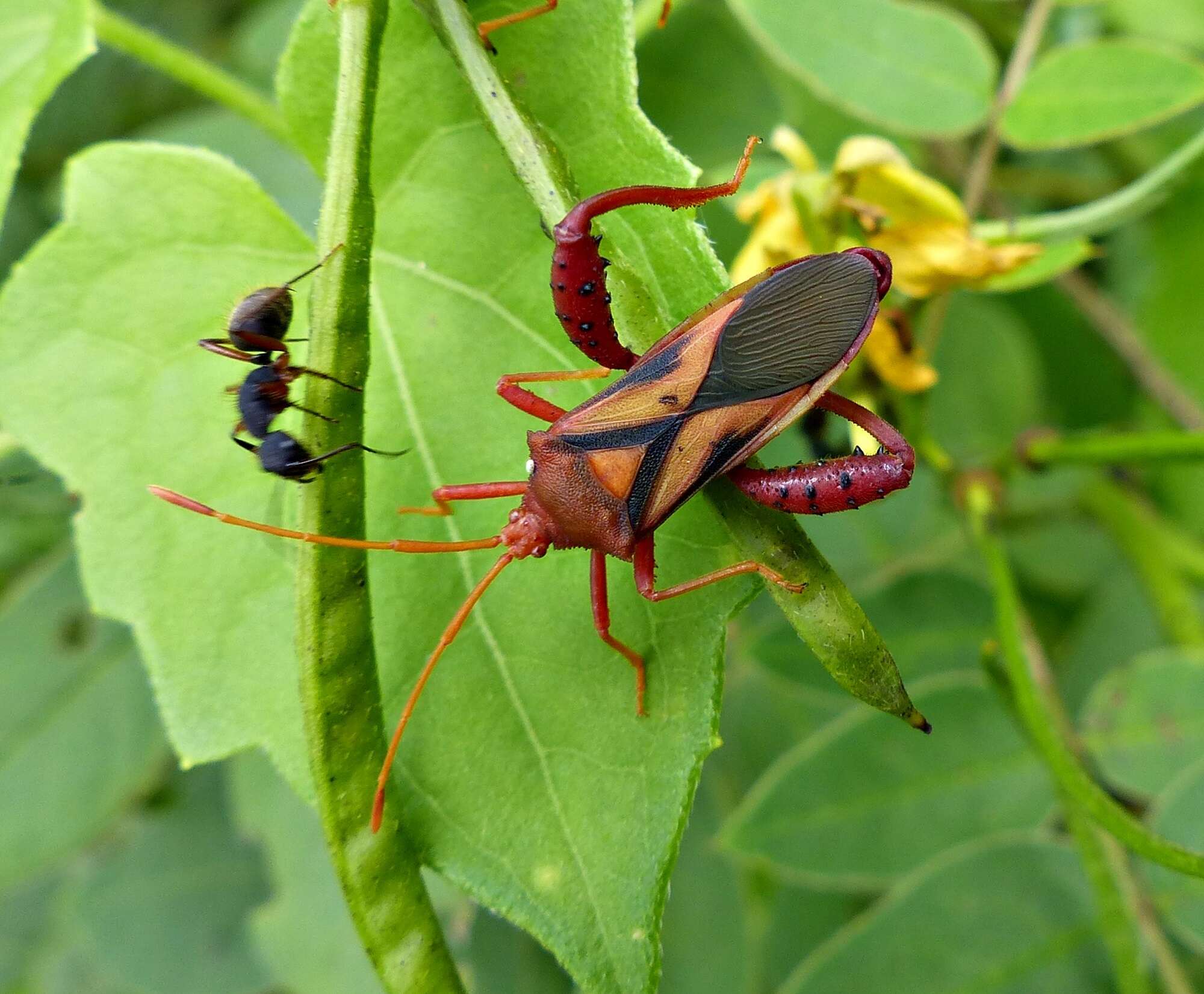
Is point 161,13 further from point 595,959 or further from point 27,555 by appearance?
point 595,959

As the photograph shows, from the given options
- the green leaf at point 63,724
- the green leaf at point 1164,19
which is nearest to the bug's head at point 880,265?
the green leaf at point 1164,19

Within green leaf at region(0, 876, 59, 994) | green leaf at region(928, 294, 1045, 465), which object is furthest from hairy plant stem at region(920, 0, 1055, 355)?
green leaf at region(0, 876, 59, 994)

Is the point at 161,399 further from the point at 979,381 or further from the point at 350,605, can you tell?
the point at 979,381

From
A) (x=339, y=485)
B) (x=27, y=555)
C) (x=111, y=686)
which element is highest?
(x=339, y=485)

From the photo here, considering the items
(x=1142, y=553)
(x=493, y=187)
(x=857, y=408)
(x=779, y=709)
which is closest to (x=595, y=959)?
(x=857, y=408)

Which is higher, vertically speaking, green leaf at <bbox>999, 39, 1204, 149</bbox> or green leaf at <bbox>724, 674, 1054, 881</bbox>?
green leaf at <bbox>999, 39, 1204, 149</bbox>

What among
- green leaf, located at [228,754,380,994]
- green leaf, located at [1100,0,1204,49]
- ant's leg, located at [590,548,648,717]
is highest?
ant's leg, located at [590,548,648,717]

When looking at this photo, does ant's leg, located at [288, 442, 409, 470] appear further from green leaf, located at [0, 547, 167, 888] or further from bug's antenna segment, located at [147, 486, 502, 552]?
green leaf, located at [0, 547, 167, 888]
